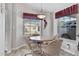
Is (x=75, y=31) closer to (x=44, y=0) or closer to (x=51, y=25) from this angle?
(x=51, y=25)

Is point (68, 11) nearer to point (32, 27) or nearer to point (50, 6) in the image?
point (50, 6)

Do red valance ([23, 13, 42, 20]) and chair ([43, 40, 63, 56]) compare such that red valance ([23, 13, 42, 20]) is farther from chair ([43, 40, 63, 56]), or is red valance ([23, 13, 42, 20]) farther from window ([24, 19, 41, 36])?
chair ([43, 40, 63, 56])

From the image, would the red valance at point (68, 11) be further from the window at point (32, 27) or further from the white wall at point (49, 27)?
the window at point (32, 27)

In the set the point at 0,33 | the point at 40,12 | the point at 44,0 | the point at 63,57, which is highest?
the point at 44,0

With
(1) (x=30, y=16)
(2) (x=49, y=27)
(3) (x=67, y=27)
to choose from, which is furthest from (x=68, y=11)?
(1) (x=30, y=16)

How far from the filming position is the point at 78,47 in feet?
5.65

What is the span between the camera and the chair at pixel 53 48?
1.74m

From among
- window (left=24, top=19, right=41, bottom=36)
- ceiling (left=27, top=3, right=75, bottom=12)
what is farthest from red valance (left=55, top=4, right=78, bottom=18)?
window (left=24, top=19, right=41, bottom=36)

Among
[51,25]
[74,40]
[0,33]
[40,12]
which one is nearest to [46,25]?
[51,25]

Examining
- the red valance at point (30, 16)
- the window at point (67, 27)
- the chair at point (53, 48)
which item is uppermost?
the red valance at point (30, 16)

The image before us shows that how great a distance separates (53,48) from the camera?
6.10 feet

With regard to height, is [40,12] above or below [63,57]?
above

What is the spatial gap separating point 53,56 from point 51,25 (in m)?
0.42

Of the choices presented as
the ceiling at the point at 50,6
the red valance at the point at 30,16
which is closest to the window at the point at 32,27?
the red valance at the point at 30,16
